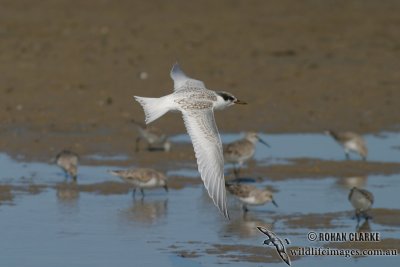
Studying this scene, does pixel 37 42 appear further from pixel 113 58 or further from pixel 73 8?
pixel 73 8

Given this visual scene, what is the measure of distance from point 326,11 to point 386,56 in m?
4.95

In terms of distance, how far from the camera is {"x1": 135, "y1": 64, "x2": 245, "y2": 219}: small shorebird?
1002 centimetres

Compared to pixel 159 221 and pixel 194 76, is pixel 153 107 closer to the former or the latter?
pixel 159 221

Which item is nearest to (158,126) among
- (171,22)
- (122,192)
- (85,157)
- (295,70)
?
(85,157)

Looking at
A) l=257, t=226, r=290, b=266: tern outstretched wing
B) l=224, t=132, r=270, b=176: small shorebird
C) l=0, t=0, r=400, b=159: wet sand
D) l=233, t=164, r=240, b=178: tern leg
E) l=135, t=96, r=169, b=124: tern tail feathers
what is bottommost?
l=257, t=226, r=290, b=266: tern outstretched wing

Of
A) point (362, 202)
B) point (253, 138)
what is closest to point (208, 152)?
point (362, 202)

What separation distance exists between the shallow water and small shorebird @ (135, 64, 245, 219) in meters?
1.10

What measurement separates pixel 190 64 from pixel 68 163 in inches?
373


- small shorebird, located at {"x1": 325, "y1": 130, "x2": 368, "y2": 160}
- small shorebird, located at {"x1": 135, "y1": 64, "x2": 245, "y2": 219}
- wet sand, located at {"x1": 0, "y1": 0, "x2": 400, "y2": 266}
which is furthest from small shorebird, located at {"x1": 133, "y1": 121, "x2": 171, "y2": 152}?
small shorebird, located at {"x1": 135, "y1": 64, "x2": 245, "y2": 219}

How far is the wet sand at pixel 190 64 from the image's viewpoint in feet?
62.2

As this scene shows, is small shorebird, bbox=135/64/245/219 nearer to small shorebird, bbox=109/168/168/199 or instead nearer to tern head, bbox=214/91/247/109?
tern head, bbox=214/91/247/109

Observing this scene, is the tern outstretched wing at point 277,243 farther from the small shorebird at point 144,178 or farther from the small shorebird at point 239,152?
the small shorebird at point 239,152

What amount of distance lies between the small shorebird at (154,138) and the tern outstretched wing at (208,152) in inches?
229

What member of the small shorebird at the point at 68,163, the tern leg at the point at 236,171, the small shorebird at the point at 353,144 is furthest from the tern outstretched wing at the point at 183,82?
the small shorebird at the point at 353,144
